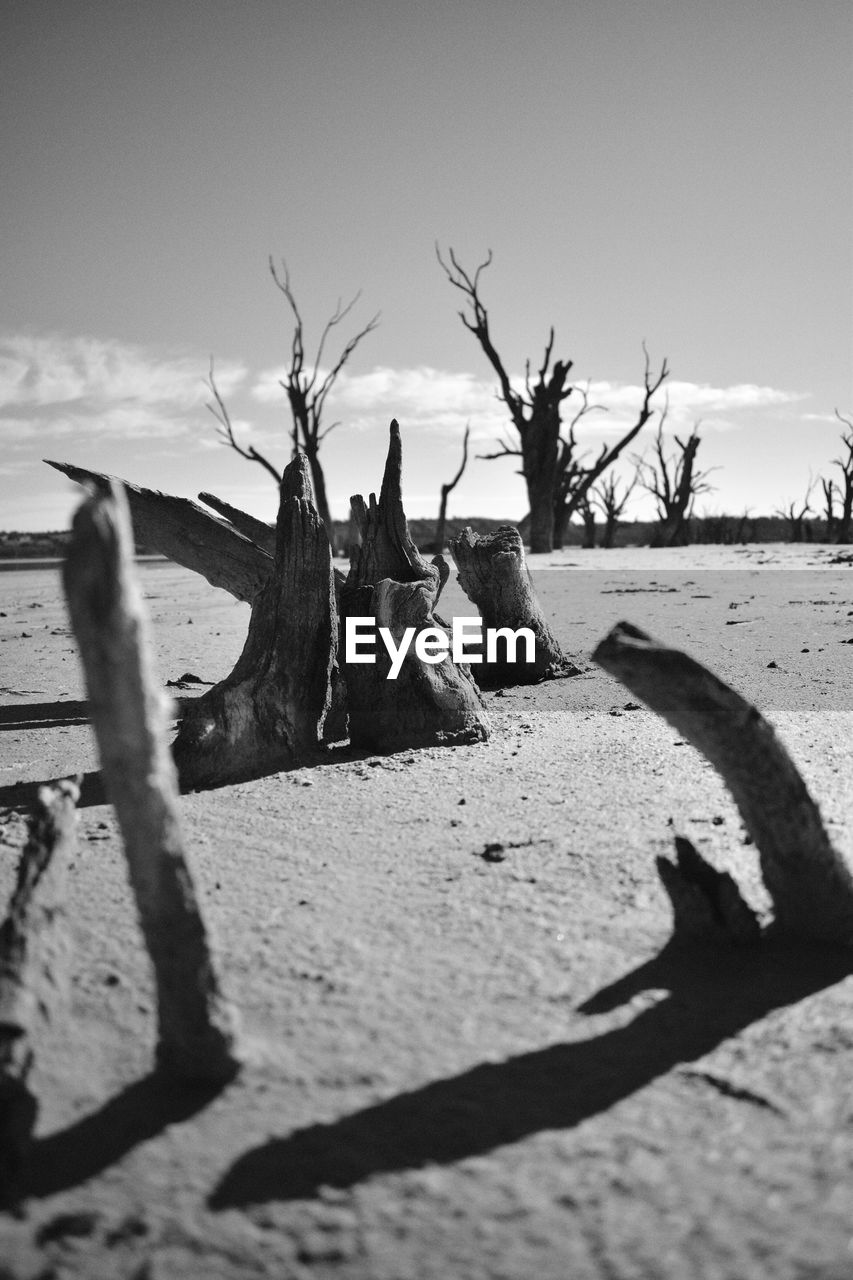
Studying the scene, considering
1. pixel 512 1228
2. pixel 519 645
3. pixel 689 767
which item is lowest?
pixel 512 1228

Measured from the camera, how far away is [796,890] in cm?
243

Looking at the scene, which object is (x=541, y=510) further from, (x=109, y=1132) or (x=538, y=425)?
(x=109, y=1132)

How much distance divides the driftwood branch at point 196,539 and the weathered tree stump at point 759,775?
3636 millimetres

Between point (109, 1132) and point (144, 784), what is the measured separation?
68 centimetres

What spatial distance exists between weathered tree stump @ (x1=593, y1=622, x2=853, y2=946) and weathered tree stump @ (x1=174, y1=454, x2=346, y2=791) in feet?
7.53

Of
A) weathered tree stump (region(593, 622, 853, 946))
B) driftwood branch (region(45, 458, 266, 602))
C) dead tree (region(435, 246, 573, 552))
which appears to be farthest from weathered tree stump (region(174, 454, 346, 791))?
dead tree (region(435, 246, 573, 552))

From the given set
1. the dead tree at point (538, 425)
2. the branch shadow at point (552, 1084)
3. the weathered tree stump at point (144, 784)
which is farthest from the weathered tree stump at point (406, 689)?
the dead tree at point (538, 425)

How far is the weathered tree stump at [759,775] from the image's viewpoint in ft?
7.23

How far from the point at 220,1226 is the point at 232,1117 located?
0.84 ft

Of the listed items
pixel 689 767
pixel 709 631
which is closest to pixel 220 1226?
pixel 689 767

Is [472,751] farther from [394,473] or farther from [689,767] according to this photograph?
[394,473]

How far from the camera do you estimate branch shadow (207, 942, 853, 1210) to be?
1.72 m

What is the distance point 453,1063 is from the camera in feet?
6.61

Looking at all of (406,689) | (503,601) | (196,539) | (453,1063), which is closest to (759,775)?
(453,1063)
